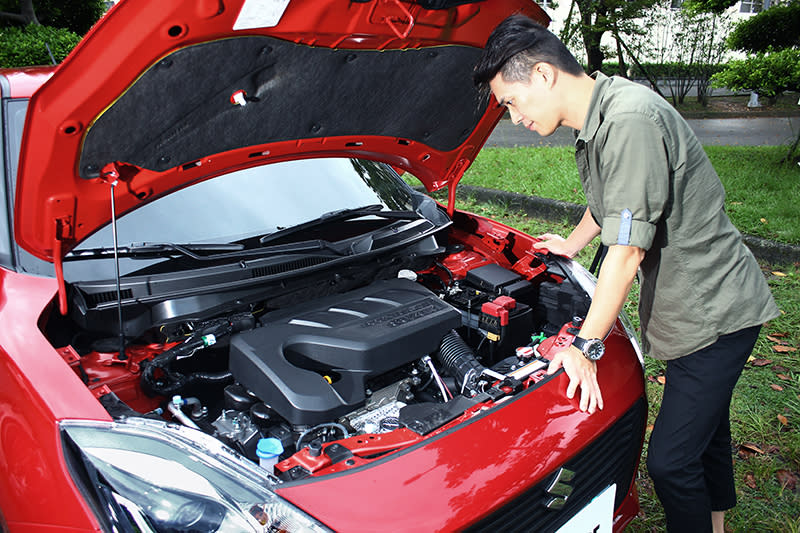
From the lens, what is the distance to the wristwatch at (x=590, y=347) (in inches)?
65.9

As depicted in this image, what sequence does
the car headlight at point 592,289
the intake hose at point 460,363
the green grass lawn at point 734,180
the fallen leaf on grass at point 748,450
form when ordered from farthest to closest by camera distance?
1. the green grass lawn at point 734,180
2. the fallen leaf on grass at point 748,450
3. the car headlight at point 592,289
4. the intake hose at point 460,363

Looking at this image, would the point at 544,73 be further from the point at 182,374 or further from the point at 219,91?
the point at 182,374

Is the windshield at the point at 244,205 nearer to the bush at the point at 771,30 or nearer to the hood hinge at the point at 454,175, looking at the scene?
the hood hinge at the point at 454,175

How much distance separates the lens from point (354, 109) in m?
2.12

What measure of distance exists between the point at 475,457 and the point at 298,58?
4.07 feet

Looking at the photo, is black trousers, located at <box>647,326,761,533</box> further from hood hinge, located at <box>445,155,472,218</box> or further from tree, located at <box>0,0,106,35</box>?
tree, located at <box>0,0,106,35</box>

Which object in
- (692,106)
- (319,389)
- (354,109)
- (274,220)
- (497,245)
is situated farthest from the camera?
(692,106)

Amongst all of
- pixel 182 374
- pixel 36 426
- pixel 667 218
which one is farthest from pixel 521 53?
pixel 36 426

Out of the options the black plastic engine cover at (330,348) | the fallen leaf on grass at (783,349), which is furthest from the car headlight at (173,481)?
the fallen leaf on grass at (783,349)

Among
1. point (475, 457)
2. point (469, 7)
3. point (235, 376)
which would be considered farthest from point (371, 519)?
point (469, 7)

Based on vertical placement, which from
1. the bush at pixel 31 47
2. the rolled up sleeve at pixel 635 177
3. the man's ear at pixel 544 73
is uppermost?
the bush at pixel 31 47

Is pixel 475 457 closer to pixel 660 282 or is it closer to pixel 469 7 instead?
pixel 660 282

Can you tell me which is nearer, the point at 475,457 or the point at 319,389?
the point at 475,457

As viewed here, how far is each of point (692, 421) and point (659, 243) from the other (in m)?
0.57
